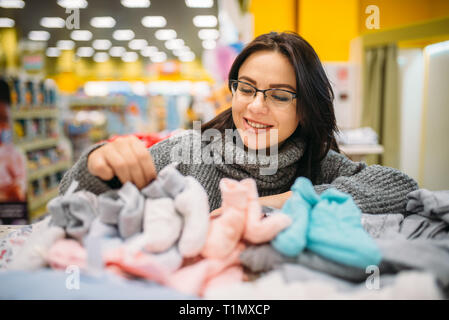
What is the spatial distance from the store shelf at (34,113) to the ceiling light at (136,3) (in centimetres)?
395

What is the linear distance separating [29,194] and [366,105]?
419cm

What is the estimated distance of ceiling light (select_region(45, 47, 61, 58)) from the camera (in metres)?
11.9

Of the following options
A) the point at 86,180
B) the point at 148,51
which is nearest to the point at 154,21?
the point at 148,51

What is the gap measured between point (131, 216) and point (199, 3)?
7723mm

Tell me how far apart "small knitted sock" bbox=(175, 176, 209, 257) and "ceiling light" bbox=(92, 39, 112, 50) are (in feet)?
38.0

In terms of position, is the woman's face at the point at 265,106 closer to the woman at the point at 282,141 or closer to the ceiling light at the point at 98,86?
the woman at the point at 282,141

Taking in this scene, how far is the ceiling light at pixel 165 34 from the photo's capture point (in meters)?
9.62

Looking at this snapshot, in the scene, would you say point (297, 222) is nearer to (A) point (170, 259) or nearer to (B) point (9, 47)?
(A) point (170, 259)

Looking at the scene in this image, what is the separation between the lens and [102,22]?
8.00 m

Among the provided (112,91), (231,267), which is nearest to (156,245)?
(231,267)

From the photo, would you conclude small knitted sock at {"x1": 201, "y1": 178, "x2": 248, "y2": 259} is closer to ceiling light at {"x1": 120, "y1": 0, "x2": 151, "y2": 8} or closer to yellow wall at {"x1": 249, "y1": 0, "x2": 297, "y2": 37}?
yellow wall at {"x1": 249, "y1": 0, "x2": 297, "y2": 37}

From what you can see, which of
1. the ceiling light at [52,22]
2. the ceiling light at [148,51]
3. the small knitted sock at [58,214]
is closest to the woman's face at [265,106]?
the small knitted sock at [58,214]

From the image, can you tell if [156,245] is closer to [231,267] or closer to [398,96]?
[231,267]
